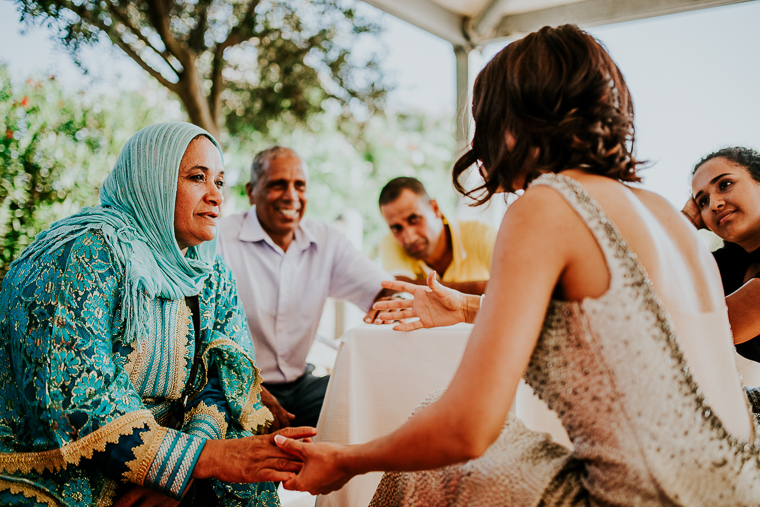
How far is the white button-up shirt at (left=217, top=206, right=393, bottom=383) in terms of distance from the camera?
10.3 ft

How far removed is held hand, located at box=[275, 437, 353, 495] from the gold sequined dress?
0.35 metres

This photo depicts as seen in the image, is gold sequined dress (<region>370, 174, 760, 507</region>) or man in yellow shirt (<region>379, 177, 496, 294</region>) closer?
gold sequined dress (<region>370, 174, 760, 507</region>)

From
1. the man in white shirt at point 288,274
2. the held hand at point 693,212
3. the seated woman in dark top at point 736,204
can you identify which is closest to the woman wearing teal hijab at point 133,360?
the man in white shirt at point 288,274

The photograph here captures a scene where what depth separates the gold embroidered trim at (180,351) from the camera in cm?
187

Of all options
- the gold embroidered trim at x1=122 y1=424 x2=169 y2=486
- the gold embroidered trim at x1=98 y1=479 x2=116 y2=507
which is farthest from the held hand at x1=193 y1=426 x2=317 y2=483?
the gold embroidered trim at x1=98 y1=479 x2=116 y2=507

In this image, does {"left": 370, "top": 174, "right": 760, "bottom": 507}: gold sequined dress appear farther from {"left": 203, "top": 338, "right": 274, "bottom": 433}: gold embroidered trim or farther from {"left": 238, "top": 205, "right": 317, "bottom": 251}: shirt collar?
{"left": 238, "top": 205, "right": 317, "bottom": 251}: shirt collar

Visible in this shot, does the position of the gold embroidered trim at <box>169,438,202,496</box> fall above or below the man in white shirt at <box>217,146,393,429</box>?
below

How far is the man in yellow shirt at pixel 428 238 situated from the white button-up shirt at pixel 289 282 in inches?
29.5

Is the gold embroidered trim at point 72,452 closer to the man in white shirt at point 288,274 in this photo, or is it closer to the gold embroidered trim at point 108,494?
the gold embroidered trim at point 108,494

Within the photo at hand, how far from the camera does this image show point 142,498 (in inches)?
63.5

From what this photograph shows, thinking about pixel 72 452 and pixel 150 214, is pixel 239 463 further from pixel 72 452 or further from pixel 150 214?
pixel 150 214

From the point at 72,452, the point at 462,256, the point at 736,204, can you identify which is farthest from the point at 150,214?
the point at 462,256

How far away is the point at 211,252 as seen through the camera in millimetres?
2166

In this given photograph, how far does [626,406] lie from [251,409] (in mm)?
A: 1477
